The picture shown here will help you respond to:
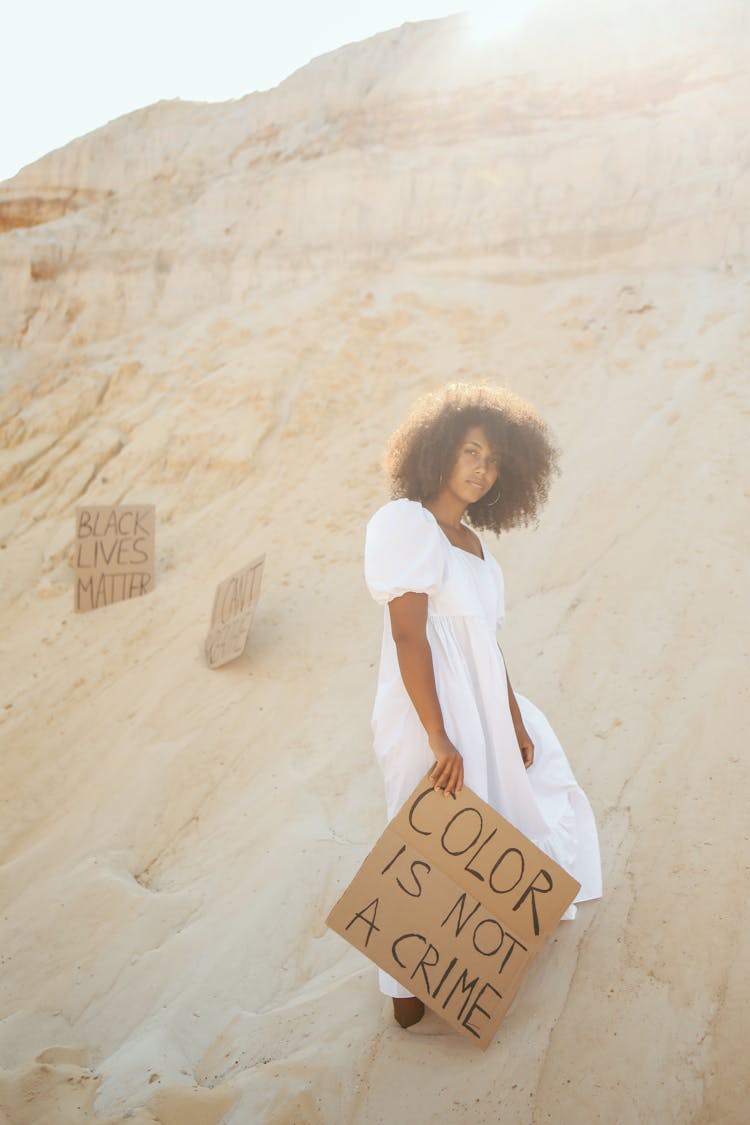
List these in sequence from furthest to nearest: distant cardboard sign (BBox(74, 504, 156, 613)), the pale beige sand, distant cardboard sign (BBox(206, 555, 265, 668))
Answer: distant cardboard sign (BBox(74, 504, 156, 613))
distant cardboard sign (BBox(206, 555, 265, 668))
the pale beige sand

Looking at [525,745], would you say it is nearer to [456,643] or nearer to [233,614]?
[456,643]

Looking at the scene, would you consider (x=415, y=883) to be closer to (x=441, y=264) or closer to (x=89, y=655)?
(x=89, y=655)

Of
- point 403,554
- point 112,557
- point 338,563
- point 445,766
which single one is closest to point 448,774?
point 445,766

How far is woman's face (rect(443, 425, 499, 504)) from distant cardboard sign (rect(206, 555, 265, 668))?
2305 mm

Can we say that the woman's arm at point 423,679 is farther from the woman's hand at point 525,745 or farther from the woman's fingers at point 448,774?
the woman's hand at point 525,745

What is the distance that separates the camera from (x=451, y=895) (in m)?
2.06

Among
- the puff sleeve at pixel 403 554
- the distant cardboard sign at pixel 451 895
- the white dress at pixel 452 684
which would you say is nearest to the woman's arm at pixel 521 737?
the white dress at pixel 452 684

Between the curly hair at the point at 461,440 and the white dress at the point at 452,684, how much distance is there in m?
0.21

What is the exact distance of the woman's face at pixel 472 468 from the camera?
231 cm

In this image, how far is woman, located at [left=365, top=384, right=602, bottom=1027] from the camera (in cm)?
207

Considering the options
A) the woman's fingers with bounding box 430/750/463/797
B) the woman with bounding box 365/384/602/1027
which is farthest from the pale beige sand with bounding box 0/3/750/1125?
the woman's fingers with bounding box 430/750/463/797

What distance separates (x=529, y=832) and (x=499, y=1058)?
537 millimetres

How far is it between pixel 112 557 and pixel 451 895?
4.21 meters

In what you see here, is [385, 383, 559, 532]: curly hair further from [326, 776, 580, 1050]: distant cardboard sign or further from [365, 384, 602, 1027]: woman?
[326, 776, 580, 1050]: distant cardboard sign
